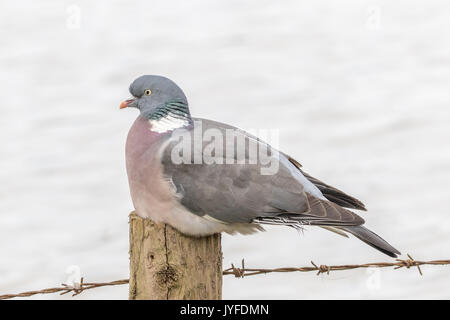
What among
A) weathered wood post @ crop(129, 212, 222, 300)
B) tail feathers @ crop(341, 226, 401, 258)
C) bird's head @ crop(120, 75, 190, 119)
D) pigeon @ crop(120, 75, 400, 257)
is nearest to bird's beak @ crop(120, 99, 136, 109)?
bird's head @ crop(120, 75, 190, 119)

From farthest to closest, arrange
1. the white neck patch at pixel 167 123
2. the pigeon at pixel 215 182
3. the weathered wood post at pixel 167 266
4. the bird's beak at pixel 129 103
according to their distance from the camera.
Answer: the bird's beak at pixel 129 103, the white neck patch at pixel 167 123, the pigeon at pixel 215 182, the weathered wood post at pixel 167 266

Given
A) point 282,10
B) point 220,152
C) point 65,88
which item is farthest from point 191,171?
point 282,10

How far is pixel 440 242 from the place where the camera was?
12.1 m

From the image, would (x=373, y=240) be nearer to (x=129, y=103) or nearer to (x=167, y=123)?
(x=167, y=123)

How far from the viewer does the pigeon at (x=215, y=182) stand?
5.42 metres

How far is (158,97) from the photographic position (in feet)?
18.7

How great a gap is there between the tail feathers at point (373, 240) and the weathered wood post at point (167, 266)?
1.02 meters

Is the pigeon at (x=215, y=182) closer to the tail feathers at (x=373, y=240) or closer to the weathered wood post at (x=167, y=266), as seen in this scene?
the tail feathers at (x=373, y=240)

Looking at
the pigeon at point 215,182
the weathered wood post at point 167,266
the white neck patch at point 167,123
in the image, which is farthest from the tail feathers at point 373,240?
the white neck patch at point 167,123

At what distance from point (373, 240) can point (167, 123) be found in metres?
1.52

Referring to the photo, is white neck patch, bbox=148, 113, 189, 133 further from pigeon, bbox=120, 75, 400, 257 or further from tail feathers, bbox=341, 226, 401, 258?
tail feathers, bbox=341, 226, 401, 258

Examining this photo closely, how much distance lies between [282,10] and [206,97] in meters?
4.20

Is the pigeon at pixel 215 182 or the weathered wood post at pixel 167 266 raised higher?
the pigeon at pixel 215 182

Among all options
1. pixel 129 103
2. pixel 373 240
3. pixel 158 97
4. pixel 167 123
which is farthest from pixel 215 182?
pixel 373 240
